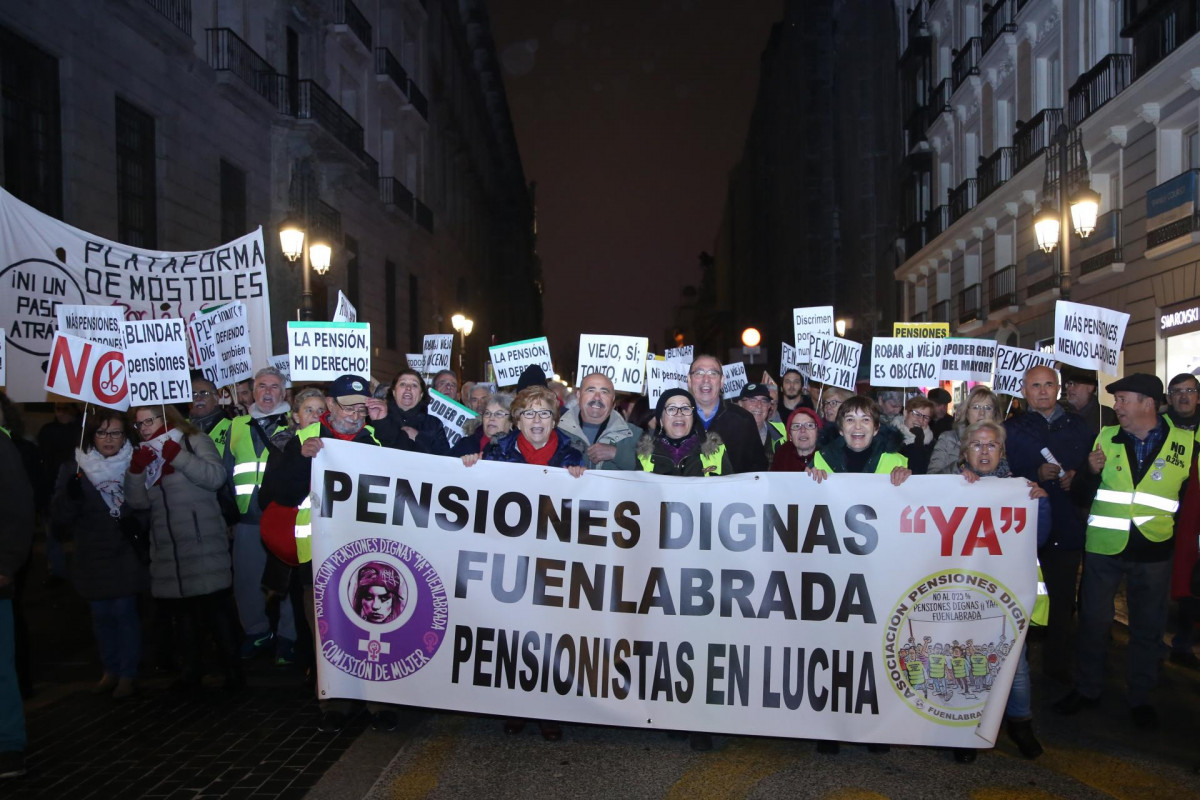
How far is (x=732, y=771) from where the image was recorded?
194 inches

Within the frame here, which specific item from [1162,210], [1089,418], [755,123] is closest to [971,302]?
[1162,210]

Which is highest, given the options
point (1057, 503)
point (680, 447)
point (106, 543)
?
point (680, 447)

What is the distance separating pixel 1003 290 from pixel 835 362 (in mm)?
17662

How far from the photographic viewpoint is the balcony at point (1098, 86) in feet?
60.2

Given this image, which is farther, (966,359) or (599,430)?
(966,359)

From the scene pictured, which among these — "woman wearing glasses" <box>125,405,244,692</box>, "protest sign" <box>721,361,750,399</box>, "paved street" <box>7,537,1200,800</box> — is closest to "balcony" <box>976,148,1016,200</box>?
"protest sign" <box>721,361,750,399</box>

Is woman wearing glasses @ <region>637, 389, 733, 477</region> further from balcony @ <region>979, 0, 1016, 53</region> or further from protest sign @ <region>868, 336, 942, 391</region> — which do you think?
balcony @ <region>979, 0, 1016, 53</region>

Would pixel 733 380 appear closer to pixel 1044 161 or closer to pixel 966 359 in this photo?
pixel 966 359

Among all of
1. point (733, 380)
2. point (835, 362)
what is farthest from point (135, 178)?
point (835, 362)

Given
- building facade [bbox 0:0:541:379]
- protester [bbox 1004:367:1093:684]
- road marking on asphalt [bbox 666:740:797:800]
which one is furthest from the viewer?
building facade [bbox 0:0:541:379]

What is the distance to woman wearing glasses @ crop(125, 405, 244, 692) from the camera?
6.41 m

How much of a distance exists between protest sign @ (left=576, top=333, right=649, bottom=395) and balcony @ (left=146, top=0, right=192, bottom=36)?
10.9 meters

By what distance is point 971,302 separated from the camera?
28734mm

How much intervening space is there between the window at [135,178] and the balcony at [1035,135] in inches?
681
